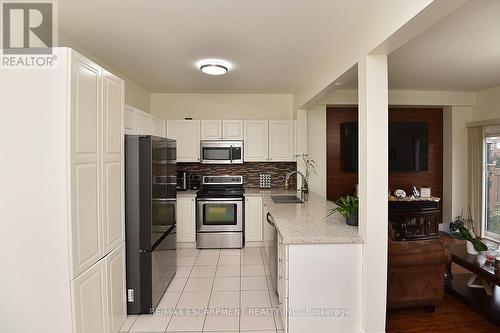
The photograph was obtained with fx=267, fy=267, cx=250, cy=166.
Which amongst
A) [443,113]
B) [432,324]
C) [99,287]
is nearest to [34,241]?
[99,287]

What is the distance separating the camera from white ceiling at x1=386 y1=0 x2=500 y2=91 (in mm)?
2225

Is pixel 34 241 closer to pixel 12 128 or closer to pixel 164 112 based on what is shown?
pixel 12 128

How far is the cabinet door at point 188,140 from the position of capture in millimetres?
4664

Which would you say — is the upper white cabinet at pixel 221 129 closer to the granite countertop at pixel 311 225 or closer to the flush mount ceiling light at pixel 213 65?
the flush mount ceiling light at pixel 213 65

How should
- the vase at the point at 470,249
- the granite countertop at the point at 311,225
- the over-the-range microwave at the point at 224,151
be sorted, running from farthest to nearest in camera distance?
the over-the-range microwave at the point at 224,151 < the vase at the point at 470,249 < the granite countertop at the point at 311,225

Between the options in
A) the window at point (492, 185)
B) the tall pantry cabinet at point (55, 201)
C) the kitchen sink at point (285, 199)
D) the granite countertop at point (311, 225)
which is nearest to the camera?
the tall pantry cabinet at point (55, 201)

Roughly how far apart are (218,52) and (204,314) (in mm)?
2706

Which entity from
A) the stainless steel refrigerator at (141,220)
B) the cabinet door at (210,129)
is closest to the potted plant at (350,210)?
the stainless steel refrigerator at (141,220)

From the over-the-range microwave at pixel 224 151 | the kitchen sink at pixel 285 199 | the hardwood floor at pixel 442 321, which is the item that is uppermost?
the over-the-range microwave at pixel 224 151

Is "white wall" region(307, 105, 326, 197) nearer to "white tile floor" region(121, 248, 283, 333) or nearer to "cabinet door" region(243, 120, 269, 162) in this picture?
"cabinet door" region(243, 120, 269, 162)

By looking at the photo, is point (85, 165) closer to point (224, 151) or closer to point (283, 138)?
point (224, 151)

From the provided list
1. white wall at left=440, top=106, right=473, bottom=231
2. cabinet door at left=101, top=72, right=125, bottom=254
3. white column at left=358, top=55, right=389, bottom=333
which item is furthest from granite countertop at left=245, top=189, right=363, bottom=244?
white wall at left=440, top=106, right=473, bottom=231

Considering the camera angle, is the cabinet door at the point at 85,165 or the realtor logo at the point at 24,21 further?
the realtor logo at the point at 24,21

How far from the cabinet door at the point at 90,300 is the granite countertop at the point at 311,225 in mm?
1387
